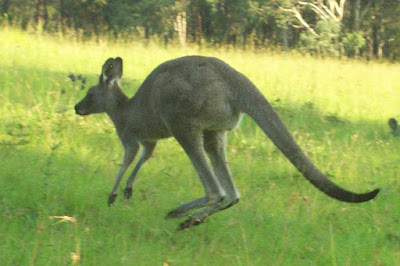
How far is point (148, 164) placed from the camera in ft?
19.7

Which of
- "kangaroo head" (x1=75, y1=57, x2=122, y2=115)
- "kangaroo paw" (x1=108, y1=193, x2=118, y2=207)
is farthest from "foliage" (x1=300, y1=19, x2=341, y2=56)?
"kangaroo paw" (x1=108, y1=193, x2=118, y2=207)

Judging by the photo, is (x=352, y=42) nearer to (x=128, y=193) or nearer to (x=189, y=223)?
(x=128, y=193)

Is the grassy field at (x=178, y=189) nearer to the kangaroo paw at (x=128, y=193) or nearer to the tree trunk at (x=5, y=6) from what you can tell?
the kangaroo paw at (x=128, y=193)

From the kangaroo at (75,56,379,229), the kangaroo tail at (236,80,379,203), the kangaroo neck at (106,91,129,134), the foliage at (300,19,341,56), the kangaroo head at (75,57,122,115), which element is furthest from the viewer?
the foliage at (300,19,341,56)

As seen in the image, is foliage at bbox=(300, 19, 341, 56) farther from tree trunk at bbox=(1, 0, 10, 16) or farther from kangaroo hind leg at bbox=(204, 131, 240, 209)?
kangaroo hind leg at bbox=(204, 131, 240, 209)

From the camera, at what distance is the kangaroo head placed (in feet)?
18.7

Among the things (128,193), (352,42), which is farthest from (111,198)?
(352,42)

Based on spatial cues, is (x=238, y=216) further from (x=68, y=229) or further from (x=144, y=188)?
(x=68, y=229)

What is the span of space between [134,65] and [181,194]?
5.61m

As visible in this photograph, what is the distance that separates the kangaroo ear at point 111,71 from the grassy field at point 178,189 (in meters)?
0.81

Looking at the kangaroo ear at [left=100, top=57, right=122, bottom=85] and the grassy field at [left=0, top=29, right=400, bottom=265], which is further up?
the kangaroo ear at [left=100, top=57, right=122, bottom=85]

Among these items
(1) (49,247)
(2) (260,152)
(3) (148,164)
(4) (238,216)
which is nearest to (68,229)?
(1) (49,247)

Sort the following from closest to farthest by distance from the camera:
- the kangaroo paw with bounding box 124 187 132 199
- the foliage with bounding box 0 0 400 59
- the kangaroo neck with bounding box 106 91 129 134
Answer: the kangaroo paw with bounding box 124 187 132 199
the kangaroo neck with bounding box 106 91 129 134
the foliage with bounding box 0 0 400 59

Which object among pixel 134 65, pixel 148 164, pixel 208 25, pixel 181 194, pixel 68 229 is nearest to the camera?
pixel 68 229
